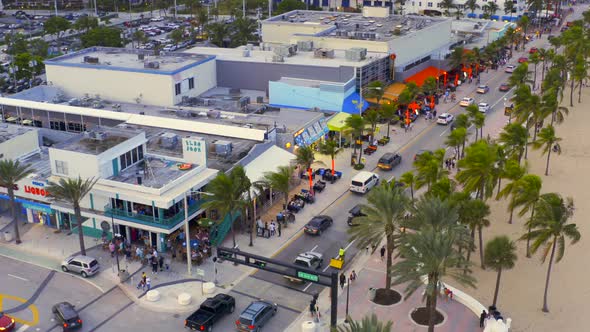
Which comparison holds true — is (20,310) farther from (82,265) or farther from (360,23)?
(360,23)

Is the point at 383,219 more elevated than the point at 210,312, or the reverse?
the point at 383,219

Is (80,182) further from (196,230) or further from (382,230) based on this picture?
(382,230)

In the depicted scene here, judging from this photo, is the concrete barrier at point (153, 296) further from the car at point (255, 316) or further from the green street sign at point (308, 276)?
the green street sign at point (308, 276)

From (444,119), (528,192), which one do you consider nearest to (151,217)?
(528,192)

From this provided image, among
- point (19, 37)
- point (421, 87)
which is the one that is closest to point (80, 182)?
point (421, 87)

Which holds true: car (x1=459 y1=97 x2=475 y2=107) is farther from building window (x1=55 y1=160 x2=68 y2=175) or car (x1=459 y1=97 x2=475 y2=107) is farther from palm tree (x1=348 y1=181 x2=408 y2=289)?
building window (x1=55 y1=160 x2=68 y2=175)

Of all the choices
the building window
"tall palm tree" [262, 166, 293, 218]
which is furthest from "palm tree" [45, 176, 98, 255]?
"tall palm tree" [262, 166, 293, 218]
